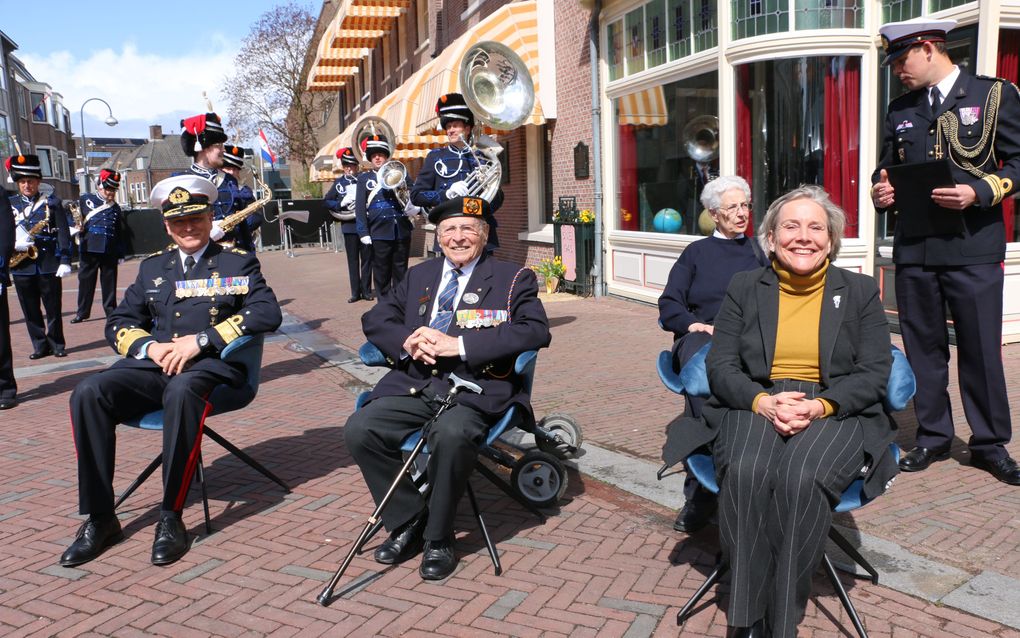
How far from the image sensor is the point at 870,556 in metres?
3.29

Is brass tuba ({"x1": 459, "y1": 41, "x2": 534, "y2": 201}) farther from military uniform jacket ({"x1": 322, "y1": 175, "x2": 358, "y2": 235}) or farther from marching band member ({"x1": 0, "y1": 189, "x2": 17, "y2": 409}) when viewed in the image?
marching band member ({"x1": 0, "y1": 189, "x2": 17, "y2": 409})

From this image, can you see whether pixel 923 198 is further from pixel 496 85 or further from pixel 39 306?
pixel 39 306

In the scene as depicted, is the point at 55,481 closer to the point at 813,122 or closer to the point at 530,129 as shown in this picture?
the point at 813,122

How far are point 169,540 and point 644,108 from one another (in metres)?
8.62

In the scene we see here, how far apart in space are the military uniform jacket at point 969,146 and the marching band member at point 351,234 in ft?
30.0

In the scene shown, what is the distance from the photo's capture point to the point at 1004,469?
4027mm

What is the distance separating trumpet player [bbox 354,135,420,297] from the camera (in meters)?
10.7

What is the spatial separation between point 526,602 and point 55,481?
10.3 ft

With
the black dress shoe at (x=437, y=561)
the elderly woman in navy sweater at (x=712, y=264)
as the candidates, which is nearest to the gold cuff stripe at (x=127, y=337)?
the black dress shoe at (x=437, y=561)

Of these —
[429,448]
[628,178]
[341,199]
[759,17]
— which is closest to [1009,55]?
[759,17]

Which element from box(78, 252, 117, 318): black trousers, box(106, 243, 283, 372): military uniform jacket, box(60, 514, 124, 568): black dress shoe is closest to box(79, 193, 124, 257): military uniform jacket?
box(78, 252, 117, 318): black trousers

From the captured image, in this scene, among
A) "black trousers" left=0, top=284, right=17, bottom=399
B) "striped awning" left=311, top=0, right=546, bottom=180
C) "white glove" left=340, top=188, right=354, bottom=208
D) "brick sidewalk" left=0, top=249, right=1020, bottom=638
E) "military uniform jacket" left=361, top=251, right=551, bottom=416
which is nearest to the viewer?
"brick sidewalk" left=0, top=249, right=1020, bottom=638

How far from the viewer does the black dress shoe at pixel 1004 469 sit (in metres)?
3.98

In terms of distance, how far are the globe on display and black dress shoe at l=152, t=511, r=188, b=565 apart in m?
7.67
